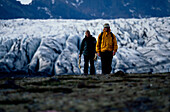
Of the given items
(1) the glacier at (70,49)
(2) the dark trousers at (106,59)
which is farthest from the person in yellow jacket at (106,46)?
(1) the glacier at (70,49)

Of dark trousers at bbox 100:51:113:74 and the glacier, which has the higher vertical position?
the glacier

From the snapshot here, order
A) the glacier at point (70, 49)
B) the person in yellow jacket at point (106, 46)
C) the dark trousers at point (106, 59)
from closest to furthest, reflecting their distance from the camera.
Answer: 1. the person in yellow jacket at point (106, 46)
2. the dark trousers at point (106, 59)
3. the glacier at point (70, 49)

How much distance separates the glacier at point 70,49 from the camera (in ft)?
63.4

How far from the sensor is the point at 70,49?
21.0m

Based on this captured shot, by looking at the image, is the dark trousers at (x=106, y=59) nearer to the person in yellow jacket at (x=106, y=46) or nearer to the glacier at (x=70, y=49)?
the person in yellow jacket at (x=106, y=46)

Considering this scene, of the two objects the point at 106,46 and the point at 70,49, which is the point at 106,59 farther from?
the point at 70,49

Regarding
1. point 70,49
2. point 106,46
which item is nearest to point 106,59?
point 106,46

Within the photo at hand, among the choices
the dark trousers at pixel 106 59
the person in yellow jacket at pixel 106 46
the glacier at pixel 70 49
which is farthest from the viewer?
the glacier at pixel 70 49

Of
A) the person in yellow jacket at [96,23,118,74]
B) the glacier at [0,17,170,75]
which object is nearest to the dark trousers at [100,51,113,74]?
the person in yellow jacket at [96,23,118,74]

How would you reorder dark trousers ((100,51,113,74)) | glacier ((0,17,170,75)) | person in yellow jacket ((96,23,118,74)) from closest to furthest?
person in yellow jacket ((96,23,118,74)) → dark trousers ((100,51,113,74)) → glacier ((0,17,170,75))

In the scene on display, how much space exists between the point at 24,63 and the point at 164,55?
12.9 m

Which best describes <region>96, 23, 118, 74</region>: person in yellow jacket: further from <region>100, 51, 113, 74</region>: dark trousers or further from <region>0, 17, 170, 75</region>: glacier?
<region>0, 17, 170, 75</region>: glacier

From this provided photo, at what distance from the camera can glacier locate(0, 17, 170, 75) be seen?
19.3 metres

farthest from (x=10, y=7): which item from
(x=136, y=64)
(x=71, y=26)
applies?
(x=136, y=64)
